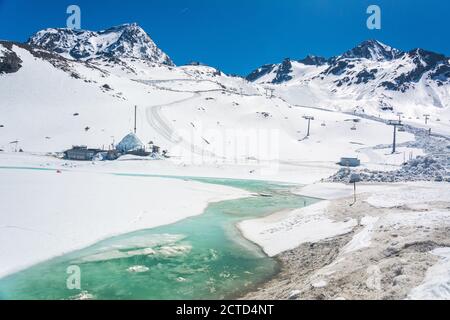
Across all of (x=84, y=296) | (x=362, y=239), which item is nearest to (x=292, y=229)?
(x=362, y=239)

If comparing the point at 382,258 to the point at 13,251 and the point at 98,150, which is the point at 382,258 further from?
the point at 98,150

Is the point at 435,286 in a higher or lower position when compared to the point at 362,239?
higher

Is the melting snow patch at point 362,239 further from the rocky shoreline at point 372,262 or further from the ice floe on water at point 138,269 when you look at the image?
the ice floe on water at point 138,269

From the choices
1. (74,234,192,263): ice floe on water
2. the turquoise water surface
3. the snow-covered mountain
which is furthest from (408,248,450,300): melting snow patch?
the snow-covered mountain

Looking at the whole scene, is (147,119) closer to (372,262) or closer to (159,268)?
(159,268)
